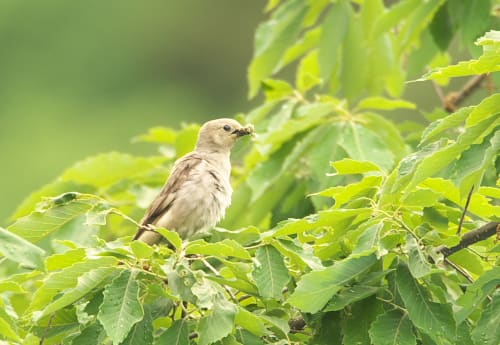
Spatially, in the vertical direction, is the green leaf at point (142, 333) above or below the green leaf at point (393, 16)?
below

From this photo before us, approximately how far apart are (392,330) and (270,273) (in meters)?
0.42

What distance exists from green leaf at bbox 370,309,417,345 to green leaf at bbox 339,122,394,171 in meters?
2.02

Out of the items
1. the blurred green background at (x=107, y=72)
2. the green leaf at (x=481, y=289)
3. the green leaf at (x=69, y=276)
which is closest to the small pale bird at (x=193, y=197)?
the green leaf at (x=69, y=276)

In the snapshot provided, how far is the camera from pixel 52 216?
4.41 meters

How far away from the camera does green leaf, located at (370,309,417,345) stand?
385 centimetres

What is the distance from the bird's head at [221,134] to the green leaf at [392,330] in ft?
9.18

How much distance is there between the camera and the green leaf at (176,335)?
12.7 ft

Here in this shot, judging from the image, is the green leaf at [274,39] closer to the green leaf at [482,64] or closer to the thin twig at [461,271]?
the thin twig at [461,271]


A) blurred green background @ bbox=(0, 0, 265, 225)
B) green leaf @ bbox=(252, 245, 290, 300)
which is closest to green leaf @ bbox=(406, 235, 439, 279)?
green leaf @ bbox=(252, 245, 290, 300)

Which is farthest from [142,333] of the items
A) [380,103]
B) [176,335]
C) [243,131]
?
[243,131]

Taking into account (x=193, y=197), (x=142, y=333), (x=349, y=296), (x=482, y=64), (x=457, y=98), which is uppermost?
(x=482, y=64)

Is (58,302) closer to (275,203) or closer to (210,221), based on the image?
(210,221)

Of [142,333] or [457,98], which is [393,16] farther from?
[142,333]

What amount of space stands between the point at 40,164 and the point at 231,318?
856 inches
